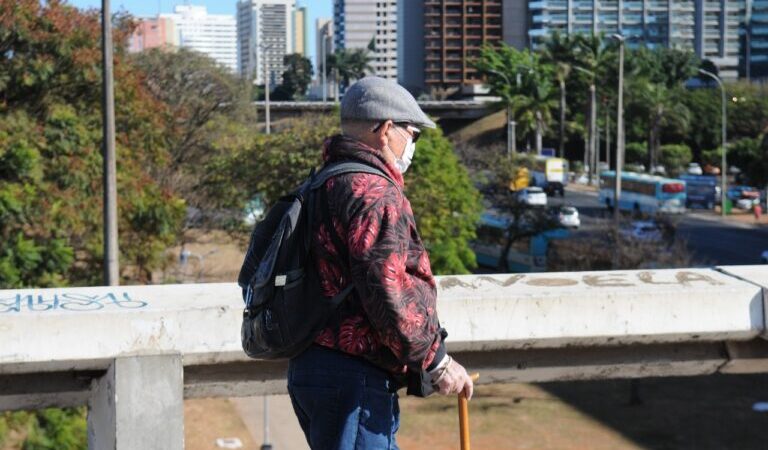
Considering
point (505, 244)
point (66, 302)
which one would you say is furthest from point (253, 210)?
point (66, 302)

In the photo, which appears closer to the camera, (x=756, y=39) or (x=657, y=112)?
(x=657, y=112)

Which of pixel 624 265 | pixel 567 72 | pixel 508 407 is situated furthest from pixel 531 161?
pixel 508 407

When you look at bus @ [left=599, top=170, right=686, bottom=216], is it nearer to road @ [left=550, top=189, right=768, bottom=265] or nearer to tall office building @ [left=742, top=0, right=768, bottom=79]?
road @ [left=550, top=189, right=768, bottom=265]

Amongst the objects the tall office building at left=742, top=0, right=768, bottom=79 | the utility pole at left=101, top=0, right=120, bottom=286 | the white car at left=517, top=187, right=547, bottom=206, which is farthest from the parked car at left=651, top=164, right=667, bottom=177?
the utility pole at left=101, top=0, right=120, bottom=286

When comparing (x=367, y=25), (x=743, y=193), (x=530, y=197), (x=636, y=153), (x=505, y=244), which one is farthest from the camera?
(x=367, y=25)

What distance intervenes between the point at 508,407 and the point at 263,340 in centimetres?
2379

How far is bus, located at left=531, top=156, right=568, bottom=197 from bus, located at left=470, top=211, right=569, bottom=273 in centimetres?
1894

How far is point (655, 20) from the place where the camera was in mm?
128375

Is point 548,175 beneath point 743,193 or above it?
above

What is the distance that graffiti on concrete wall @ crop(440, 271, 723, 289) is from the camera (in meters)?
4.58

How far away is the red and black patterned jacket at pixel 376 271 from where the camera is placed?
2.72 m

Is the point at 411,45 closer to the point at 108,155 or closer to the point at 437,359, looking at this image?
the point at 108,155

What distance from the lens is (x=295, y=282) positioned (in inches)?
111

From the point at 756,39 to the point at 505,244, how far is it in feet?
306
